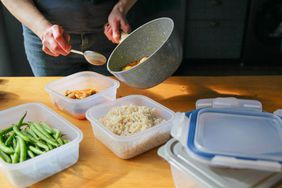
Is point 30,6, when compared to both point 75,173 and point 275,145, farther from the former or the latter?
point 275,145

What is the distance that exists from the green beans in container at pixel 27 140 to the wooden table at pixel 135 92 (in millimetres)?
57

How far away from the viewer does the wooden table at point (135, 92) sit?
71 centimetres

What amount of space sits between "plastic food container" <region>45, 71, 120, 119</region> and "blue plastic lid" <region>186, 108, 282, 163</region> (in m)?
0.38

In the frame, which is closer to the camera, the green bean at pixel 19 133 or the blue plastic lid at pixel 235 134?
the blue plastic lid at pixel 235 134

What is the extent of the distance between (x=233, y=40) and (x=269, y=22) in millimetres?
279

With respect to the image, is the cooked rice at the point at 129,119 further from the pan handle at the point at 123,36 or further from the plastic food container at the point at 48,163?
the pan handle at the point at 123,36

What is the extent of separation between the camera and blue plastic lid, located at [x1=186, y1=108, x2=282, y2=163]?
54 cm

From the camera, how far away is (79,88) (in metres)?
1.10

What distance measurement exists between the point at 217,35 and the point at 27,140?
6.41 feet

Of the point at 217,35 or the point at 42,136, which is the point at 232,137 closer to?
the point at 42,136

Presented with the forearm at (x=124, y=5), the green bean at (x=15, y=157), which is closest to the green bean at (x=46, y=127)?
the green bean at (x=15, y=157)

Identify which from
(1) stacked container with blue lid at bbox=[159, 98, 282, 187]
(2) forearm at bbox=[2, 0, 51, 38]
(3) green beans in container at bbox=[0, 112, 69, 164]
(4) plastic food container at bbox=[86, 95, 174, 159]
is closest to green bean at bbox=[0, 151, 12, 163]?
(3) green beans in container at bbox=[0, 112, 69, 164]

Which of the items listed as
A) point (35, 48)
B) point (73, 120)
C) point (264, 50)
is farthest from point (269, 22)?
point (73, 120)

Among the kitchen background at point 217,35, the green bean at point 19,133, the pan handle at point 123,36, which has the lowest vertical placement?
the kitchen background at point 217,35
